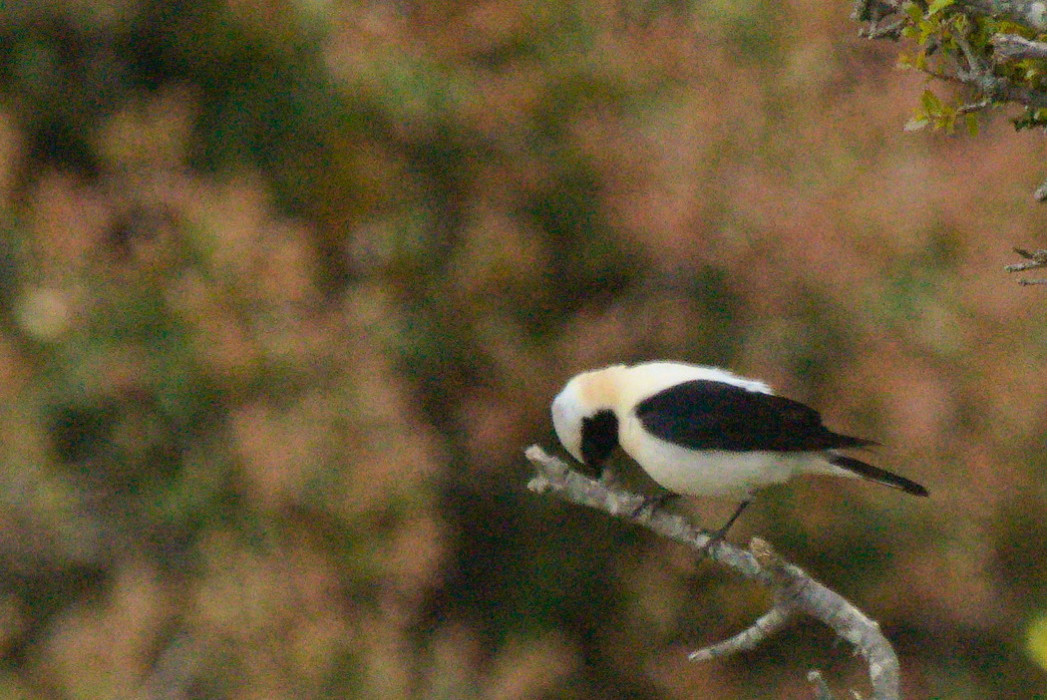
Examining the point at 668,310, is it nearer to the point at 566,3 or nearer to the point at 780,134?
the point at 780,134

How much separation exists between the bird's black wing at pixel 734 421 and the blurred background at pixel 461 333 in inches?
138

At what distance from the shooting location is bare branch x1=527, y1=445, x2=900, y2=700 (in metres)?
2.67

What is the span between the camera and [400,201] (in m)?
7.57

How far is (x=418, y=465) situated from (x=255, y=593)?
108 cm

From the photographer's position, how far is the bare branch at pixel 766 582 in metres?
2.67

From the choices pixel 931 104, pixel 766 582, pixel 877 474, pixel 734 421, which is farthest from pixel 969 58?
pixel 734 421

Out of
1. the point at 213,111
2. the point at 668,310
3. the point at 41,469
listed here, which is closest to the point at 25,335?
the point at 41,469

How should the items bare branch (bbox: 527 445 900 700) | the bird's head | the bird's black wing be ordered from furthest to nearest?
the bird's head → the bird's black wing → bare branch (bbox: 527 445 900 700)

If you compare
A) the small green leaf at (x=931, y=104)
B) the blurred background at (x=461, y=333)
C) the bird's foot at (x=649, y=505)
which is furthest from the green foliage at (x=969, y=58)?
the blurred background at (x=461, y=333)

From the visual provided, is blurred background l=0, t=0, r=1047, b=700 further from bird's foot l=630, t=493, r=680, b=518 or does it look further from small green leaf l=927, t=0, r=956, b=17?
small green leaf l=927, t=0, r=956, b=17

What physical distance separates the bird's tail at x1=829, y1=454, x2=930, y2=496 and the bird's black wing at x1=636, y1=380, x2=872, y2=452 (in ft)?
0.20

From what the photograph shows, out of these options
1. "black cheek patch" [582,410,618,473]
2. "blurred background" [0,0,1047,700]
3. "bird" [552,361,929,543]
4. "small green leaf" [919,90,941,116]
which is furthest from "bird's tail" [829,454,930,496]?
"blurred background" [0,0,1047,700]

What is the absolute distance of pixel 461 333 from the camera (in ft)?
24.8

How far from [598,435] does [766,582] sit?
114 centimetres
